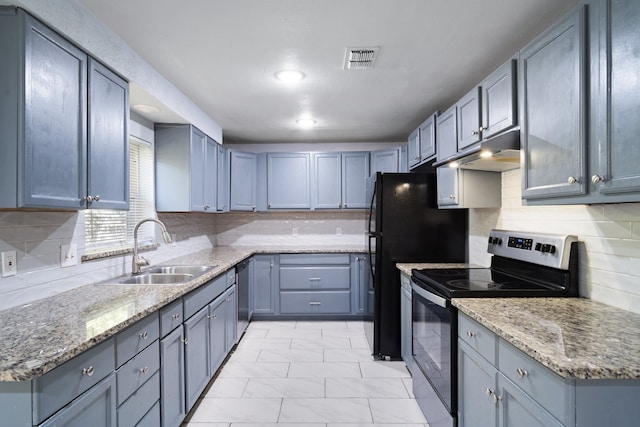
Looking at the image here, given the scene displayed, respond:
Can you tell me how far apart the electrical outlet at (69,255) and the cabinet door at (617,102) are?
8.51 ft

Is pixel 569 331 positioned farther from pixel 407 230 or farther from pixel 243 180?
pixel 243 180

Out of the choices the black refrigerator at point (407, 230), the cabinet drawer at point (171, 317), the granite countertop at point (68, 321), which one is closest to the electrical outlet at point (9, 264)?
the granite countertop at point (68, 321)

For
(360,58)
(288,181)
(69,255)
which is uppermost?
(360,58)

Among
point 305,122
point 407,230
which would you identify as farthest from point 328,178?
point 407,230

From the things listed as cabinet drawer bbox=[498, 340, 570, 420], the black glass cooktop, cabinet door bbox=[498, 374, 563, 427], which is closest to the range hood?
the black glass cooktop

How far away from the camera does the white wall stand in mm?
1458

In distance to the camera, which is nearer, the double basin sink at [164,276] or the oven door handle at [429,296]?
the oven door handle at [429,296]

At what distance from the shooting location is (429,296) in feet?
6.58

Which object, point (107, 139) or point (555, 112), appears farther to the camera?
point (107, 139)

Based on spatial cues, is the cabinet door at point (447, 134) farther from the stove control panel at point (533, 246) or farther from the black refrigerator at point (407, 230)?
the stove control panel at point (533, 246)

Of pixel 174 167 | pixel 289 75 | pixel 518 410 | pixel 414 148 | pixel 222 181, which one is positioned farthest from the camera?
pixel 222 181

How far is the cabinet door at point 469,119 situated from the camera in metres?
2.16

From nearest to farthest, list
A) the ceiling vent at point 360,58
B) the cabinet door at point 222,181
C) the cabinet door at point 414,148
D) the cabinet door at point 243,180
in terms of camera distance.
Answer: the ceiling vent at point 360,58
the cabinet door at point 414,148
the cabinet door at point 222,181
the cabinet door at point 243,180

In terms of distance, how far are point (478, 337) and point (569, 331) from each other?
0.36 metres
